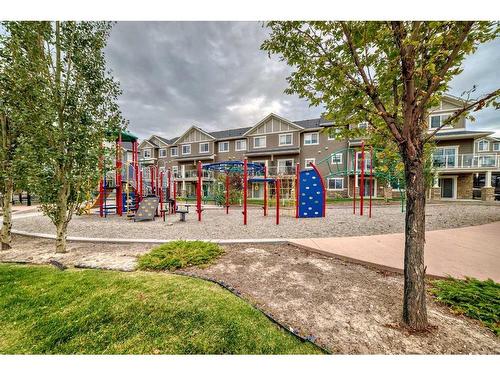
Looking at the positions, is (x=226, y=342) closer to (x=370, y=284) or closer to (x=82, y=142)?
(x=370, y=284)

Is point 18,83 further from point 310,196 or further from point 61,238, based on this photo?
point 310,196

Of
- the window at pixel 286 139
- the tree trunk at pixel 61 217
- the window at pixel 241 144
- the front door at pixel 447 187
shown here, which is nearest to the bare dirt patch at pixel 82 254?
the tree trunk at pixel 61 217

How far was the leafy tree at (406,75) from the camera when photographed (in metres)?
2.40

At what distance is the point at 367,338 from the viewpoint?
236cm

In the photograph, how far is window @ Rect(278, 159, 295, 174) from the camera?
1093 inches

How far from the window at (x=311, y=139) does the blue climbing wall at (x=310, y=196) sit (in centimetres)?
1747

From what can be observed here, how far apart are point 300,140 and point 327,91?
1029 inches

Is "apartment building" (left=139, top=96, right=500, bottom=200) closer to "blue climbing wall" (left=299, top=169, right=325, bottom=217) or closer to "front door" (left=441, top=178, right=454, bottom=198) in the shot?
"front door" (left=441, top=178, right=454, bottom=198)

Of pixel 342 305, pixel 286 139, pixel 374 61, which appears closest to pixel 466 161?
pixel 286 139

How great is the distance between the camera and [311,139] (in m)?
27.7

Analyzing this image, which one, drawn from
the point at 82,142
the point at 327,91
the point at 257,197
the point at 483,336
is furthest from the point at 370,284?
the point at 257,197

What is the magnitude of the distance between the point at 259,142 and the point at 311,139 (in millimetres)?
7506

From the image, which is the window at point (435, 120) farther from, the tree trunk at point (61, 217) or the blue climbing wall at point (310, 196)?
the tree trunk at point (61, 217)

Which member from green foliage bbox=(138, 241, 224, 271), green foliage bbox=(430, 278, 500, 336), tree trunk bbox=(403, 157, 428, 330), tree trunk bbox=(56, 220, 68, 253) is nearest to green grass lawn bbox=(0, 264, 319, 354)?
green foliage bbox=(138, 241, 224, 271)
